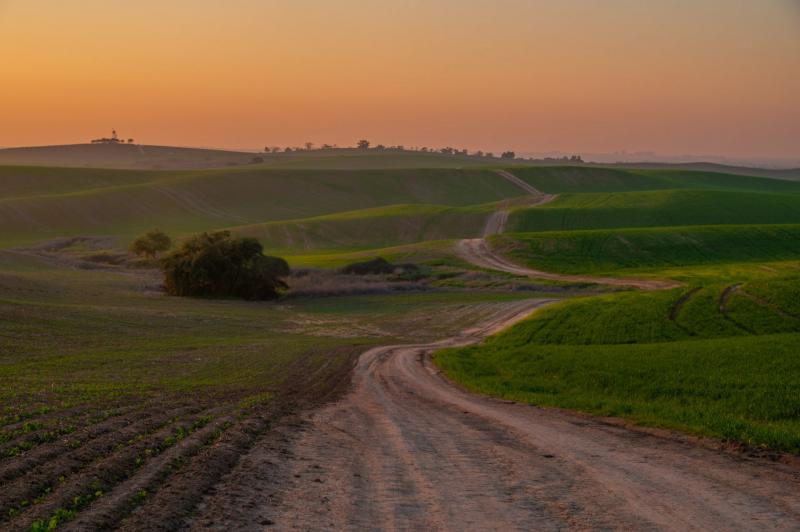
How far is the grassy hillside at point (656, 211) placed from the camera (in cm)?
12519

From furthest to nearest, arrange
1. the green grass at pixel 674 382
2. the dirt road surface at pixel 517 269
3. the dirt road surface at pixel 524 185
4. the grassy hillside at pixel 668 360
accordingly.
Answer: the dirt road surface at pixel 524 185 < the dirt road surface at pixel 517 269 < the grassy hillside at pixel 668 360 < the green grass at pixel 674 382

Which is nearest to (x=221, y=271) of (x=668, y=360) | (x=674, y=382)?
(x=668, y=360)

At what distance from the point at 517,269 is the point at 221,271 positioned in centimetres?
3386

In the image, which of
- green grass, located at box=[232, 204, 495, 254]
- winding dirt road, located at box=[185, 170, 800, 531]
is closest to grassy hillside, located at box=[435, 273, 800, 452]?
winding dirt road, located at box=[185, 170, 800, 531]

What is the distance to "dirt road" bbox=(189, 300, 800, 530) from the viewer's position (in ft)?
36.5

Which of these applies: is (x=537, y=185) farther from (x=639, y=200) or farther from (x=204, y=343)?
(x=204, y=343)

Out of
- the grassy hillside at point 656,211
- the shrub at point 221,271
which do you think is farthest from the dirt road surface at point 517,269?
the shrub at point 221,271

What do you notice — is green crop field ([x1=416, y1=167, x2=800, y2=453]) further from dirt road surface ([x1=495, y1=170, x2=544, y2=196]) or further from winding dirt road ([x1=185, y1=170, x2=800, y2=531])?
dirt road surface ([x1=495, y1=170, x2=544, y2=196])

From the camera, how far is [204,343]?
3850 centimetres

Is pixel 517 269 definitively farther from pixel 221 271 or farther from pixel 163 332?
pixel 163 332

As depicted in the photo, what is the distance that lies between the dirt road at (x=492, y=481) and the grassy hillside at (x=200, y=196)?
115439mm

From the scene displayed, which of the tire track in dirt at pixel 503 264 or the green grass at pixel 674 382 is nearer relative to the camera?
the green grass at pixel 674 382

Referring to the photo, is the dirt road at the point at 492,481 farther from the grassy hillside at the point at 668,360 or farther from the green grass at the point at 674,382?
the grassy hillside at the point at 668,360

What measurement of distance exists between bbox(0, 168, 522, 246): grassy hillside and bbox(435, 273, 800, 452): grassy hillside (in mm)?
103536
